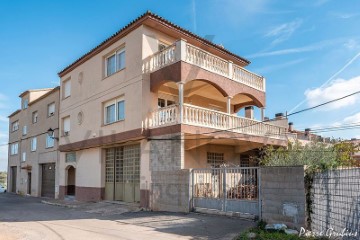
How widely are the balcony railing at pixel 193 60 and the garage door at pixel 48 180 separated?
14.3 metres

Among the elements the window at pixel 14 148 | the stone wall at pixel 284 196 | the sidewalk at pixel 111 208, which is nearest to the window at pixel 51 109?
the window at pixel 14 148

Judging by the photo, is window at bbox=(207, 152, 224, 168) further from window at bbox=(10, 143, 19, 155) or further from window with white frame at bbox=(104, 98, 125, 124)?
window at bbox=(10, 143, 19, 155)

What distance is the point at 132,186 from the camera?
635 inches

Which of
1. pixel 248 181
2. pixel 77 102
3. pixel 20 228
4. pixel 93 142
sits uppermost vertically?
pixel 77 102

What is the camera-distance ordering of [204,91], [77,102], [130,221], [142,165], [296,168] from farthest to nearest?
[77,102]
[204,91]
[142,165]
[130,221]
[296,168]

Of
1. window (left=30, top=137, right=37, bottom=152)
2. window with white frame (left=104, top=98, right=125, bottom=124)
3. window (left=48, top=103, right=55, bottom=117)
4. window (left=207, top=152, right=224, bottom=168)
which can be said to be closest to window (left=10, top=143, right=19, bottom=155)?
window (left=30, top=137, right=37, bottom=152)

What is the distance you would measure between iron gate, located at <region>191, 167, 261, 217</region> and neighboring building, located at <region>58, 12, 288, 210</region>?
1.02 metres

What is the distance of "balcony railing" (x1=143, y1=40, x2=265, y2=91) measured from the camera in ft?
45.4

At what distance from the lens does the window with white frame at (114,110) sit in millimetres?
16766

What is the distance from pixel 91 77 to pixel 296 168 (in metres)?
Result: 14.2

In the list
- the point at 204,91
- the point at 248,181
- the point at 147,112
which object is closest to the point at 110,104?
the point at 147,112

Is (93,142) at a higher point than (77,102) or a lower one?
lower

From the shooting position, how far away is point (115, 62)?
17.6m

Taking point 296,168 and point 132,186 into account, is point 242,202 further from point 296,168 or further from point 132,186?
point 132,186
